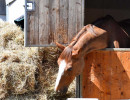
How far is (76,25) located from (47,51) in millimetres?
727

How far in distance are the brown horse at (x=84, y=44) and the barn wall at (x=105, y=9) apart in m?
3.08

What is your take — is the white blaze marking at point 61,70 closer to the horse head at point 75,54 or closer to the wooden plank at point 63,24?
the horse head at point 75,54

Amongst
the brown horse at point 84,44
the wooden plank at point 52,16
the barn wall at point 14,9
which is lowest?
the brown horse at point 84,44

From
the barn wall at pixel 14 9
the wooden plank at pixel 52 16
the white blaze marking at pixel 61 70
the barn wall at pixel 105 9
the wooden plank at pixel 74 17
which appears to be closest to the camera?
the white blaze marking at pixel 61 70

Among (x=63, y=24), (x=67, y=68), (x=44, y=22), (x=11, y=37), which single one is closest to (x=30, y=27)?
(x=44, y=22)

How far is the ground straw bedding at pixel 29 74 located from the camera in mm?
3326

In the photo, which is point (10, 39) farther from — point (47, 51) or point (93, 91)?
point (93, 91)

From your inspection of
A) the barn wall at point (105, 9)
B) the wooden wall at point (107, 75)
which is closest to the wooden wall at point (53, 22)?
the wooden wall at point (107, 75)

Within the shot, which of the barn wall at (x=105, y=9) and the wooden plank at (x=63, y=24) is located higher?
the barn wall at (x=105, y=9)

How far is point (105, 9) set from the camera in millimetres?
7008

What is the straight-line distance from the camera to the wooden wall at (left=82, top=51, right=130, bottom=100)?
314 centimetres

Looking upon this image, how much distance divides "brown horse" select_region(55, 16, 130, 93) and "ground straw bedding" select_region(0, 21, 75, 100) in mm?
656

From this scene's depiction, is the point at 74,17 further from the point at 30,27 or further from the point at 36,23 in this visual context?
the point at 30,27

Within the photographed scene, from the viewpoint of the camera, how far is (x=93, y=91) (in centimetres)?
322
